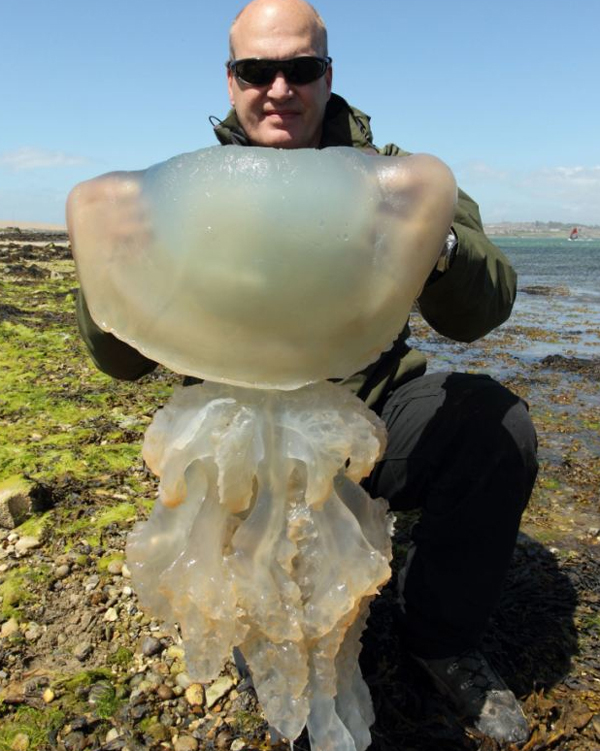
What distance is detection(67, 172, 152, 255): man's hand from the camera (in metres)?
1.37

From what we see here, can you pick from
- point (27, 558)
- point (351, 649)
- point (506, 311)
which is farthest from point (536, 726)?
point (27, 558)

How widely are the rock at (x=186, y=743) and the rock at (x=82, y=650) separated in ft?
1.56

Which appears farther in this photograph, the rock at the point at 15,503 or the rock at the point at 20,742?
the rock at the point at 15,503

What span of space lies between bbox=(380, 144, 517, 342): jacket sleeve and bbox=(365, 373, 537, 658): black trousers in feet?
0.80

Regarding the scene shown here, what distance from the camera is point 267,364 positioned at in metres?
1.41

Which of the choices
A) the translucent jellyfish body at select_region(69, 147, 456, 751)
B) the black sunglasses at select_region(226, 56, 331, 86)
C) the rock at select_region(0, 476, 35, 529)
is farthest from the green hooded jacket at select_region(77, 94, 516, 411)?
the rock at select_region(0, 476, 35, 529)

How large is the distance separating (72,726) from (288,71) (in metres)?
2.07

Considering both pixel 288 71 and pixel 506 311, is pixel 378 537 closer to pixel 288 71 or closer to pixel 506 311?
pixel 506 311

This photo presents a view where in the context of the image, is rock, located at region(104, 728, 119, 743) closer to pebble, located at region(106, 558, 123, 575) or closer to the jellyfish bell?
pebble, located at region(106, 558, 123, 575)

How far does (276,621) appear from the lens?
1.45 metres

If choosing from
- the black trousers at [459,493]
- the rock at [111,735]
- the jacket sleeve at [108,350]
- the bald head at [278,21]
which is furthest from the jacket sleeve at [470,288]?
the rock at [111,735]

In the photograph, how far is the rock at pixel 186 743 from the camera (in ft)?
6.28

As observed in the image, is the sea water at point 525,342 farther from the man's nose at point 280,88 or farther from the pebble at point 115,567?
the man's nose at point 280,88

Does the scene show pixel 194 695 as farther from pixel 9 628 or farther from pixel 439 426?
pixel 439 426
